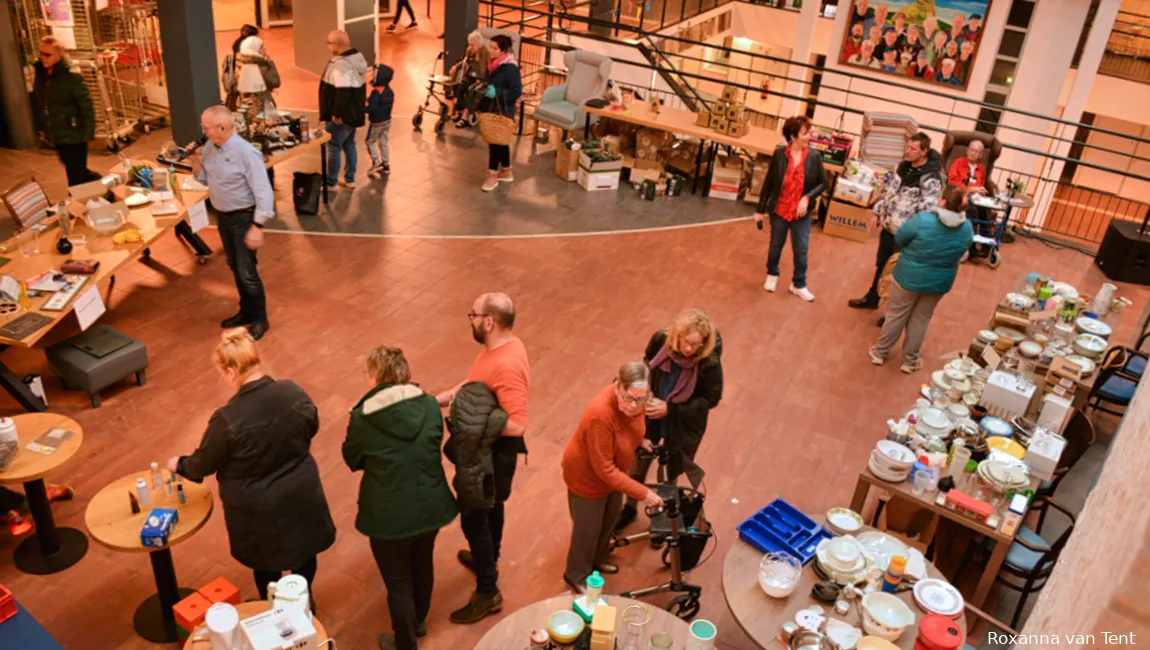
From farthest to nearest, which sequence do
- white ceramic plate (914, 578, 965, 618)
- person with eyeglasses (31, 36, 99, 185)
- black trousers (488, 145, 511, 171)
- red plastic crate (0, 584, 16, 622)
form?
1. black trousers (488, 145, 511, 171)
2. person with eyeglasses (31, 36, 99, 185)
3. white ceramic plate (914, 578, 965, 618)
4. red plastic crate (0, 584, 16, 622)

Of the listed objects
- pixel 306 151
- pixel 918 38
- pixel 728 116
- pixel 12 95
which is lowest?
pixel 306 151

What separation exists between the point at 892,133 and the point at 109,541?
8771 mm

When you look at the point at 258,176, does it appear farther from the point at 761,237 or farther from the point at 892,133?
the point at 892,133

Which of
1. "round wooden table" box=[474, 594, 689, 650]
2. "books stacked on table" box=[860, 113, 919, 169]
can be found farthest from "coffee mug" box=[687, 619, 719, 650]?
"books stacked on table" box=[860, 113, 919, 169]

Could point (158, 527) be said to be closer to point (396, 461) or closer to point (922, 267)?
point (396, 461)

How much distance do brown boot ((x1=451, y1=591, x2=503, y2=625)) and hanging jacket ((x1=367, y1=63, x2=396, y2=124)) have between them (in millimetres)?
6093

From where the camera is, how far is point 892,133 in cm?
1002

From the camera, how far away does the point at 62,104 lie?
25.6ft

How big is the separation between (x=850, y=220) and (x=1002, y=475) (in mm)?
5266

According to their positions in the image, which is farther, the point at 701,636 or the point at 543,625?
the point at 543,625

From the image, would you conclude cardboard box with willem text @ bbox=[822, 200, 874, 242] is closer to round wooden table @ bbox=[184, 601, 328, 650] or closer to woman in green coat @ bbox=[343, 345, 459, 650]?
woman in green coat @ bbox=[343, 345, 459, 650]

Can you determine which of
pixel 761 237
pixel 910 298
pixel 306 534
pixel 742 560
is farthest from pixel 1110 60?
pixel 306 534

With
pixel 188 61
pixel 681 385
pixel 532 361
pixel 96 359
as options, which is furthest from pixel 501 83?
pixel 681 385

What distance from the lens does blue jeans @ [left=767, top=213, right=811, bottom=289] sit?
7.96 meters
